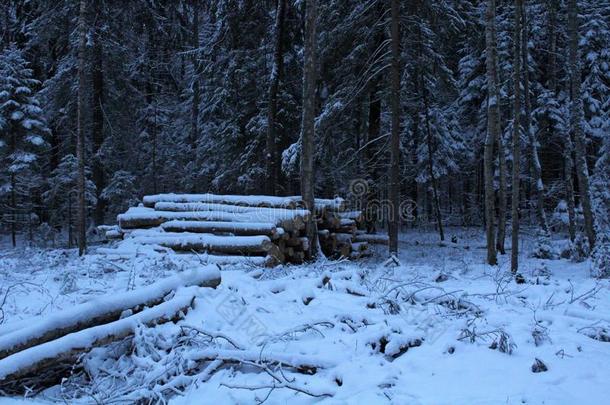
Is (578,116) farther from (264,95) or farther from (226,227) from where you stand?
(264,95)

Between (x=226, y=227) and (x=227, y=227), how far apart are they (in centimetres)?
2

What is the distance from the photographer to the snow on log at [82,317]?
354 cm

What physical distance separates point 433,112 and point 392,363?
1878 centimetres

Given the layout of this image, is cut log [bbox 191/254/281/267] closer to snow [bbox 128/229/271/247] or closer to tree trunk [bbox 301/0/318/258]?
snow [bbox 128/229/271/247]

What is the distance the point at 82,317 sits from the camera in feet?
13.0

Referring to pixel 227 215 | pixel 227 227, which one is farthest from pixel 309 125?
pixel 227 227

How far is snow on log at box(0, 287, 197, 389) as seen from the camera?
10.9 feet

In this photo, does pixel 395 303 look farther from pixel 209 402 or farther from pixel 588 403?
pixel 209 402

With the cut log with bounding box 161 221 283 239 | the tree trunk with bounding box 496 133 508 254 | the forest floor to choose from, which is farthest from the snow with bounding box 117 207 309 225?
the tree trunk with bounding box 496 133 508 254

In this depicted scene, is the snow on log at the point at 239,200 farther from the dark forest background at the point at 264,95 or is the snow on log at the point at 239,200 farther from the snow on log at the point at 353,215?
the dark forest background at the point at 264,95

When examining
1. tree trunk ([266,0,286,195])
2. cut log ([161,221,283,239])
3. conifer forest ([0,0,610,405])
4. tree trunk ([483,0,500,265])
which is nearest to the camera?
conifer forest ([0,0,610,405])

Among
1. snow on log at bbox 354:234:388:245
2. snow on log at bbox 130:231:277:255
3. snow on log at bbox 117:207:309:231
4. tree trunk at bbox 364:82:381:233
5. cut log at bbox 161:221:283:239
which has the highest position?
tree trunk at bbox 364:82:381:233

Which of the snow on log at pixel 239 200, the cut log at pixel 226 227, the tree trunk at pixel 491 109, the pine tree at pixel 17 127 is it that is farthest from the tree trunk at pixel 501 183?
the pine tree at pixel 17 127

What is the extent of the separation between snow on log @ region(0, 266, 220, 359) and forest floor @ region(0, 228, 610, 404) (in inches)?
12.5
